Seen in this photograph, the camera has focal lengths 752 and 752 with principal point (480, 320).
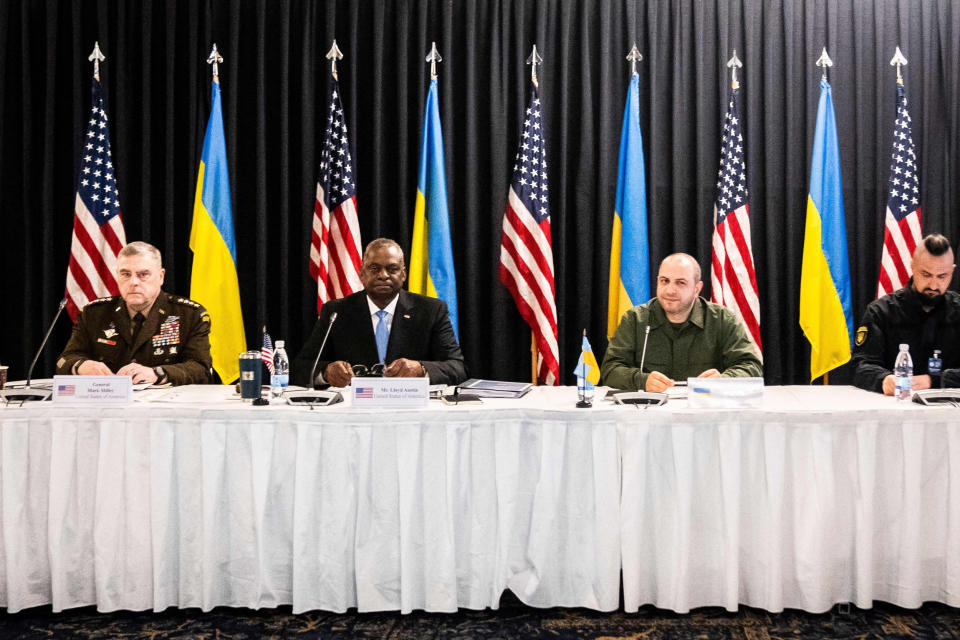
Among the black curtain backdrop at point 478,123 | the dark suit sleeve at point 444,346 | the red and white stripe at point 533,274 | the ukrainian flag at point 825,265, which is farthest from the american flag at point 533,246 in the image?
the ukrainian flag at point 825,265

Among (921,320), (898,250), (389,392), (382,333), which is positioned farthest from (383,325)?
(898,250)

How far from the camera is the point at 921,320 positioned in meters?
3.41

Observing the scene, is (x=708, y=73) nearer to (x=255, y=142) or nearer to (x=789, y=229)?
(x=789, y=229)

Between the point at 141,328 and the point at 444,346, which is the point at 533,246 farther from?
the point at 141,328

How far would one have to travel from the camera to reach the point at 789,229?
486 cm

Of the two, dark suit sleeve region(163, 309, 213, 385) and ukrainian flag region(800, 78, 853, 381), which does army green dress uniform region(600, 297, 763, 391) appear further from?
dark suit sleeve region(163, 309, 213, 385)

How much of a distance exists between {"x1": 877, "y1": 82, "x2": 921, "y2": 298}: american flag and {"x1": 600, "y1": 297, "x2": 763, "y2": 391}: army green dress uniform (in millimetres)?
1626

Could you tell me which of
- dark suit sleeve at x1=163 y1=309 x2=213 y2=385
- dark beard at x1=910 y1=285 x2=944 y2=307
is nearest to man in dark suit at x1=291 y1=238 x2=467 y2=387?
dark suit sleeve at x1=163 y1=309 x2=213 y2=385

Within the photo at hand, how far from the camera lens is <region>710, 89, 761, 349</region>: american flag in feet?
14.8

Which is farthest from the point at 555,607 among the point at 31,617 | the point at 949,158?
the point at 949,158

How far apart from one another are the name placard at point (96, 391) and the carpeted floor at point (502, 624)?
72 cm

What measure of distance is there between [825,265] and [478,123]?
2353mm

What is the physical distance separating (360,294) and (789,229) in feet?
9.32

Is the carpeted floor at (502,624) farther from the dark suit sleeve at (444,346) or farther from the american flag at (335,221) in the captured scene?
the american flag at (335,221)
